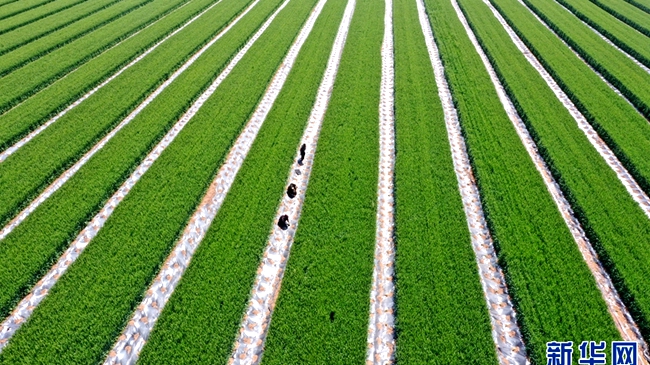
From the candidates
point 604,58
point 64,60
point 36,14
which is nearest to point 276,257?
point 64,60

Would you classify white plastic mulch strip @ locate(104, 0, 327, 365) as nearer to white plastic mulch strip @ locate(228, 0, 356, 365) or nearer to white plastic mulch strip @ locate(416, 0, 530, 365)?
white plastic mulch strip @ locate(228, 0, 356, 365)

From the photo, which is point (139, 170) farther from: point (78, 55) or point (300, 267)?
point (78, 55)

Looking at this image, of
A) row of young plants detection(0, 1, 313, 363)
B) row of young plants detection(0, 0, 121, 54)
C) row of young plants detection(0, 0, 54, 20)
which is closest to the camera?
row of young plants detection(0, 1, 313, 363)

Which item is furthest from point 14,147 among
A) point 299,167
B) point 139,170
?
point 299,167

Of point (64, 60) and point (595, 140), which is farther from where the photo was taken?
point (64, 60)

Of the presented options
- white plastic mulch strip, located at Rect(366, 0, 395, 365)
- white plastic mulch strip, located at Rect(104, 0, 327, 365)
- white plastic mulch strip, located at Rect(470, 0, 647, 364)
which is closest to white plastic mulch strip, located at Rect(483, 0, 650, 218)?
white plastic mulch strip, located at Rect(470, 0, 647, 364)

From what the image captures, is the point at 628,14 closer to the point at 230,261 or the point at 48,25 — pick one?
the point at 230,261
